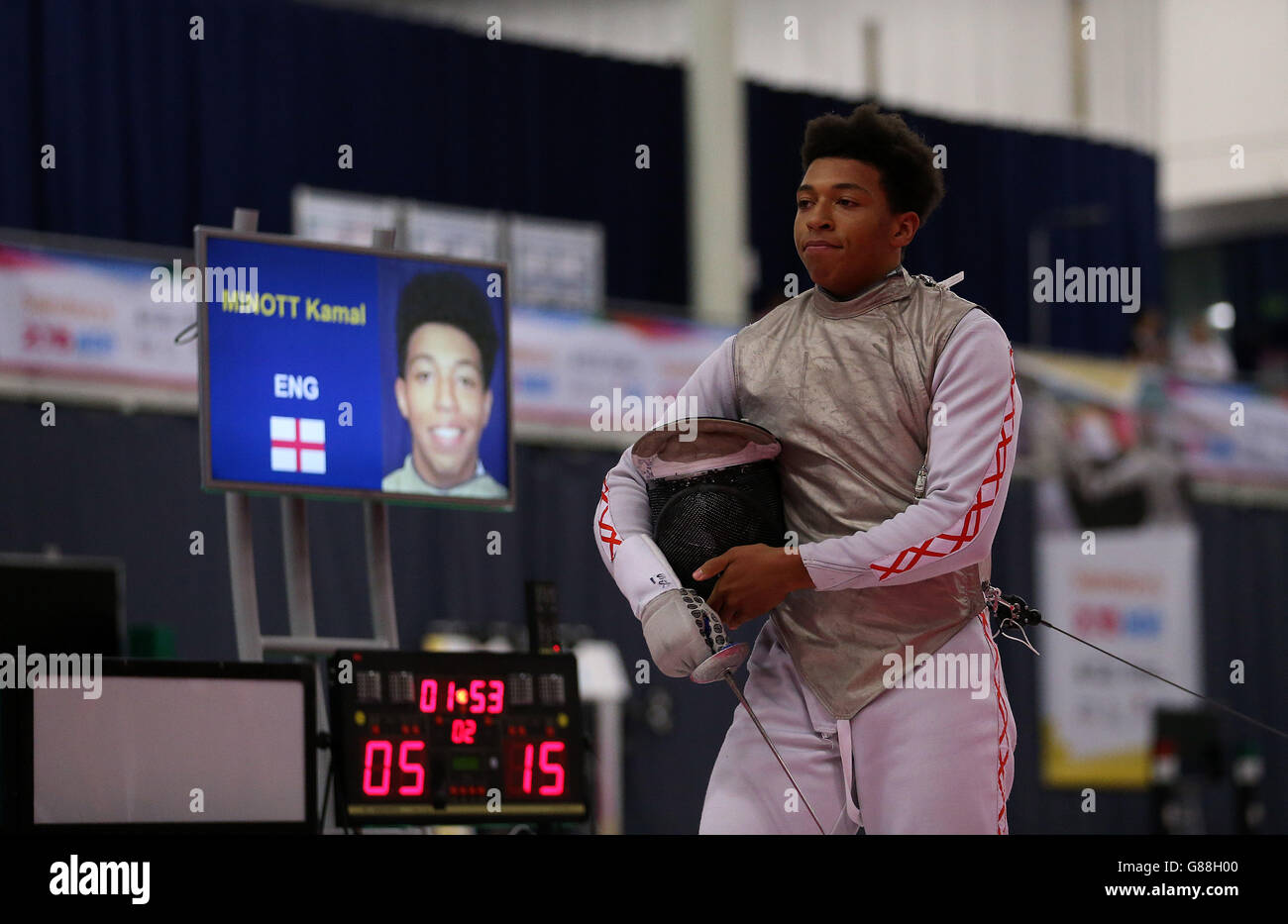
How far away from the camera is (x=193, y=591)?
317 inches

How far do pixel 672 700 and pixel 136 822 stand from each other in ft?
20.6

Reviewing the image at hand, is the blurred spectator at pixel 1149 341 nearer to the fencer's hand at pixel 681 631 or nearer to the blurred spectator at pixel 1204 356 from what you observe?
the blurred spectator at pixel 1204 356

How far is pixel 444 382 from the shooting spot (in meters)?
3.83

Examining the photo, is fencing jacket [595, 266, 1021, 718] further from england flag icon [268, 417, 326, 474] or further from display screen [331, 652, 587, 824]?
england flag icon [268, 417, 326, 474]

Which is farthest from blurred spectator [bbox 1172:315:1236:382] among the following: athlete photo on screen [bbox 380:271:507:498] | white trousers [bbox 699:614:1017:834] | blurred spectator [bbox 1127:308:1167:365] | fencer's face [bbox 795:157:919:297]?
white trousers [bbox 699:614:1017:834]

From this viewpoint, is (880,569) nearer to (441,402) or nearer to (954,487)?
(954,487)

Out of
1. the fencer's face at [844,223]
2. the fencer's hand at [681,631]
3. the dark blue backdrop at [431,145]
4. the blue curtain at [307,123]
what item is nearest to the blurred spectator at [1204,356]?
the dark blue backdrop at [431,145]

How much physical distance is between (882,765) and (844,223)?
2.32ft

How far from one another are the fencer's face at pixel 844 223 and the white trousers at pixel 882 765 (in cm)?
50

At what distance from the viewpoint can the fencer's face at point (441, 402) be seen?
12.5 ft

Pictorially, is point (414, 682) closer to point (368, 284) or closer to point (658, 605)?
point (368, 284)

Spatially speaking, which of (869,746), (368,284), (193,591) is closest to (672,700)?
(193,591)

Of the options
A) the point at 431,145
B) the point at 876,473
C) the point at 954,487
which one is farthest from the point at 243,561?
the point at 431,145
